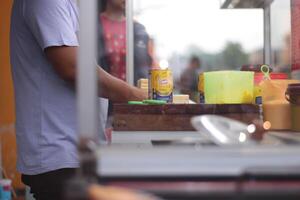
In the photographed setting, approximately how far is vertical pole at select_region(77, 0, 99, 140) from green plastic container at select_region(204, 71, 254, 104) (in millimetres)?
901

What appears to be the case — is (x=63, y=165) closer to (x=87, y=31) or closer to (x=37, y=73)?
(x=37, y=73)

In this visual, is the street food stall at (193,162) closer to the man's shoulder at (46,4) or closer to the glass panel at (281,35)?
the man's shoulder at (46,4)

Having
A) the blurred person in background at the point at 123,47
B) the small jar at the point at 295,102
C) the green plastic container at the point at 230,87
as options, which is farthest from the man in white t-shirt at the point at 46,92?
the blurred person in background at the point at 123,47

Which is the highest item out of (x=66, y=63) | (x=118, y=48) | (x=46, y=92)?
(x=118, y=48)

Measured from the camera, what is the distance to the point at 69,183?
1.13m

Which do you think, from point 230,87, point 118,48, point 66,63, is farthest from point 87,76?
point 118,48

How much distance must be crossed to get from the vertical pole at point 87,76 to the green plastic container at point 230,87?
2.96ft

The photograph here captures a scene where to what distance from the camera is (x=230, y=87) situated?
2.12m

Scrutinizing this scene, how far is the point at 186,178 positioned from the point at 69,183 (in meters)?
0.24

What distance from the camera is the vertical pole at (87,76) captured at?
1.18 metres

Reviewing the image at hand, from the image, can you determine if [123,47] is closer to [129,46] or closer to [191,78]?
[129,46]

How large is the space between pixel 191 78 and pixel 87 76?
5.53 feet

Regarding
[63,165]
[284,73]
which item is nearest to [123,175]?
[63,165]

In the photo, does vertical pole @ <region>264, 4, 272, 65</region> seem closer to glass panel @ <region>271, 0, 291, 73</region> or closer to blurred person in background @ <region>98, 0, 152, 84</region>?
glass panel @ <region>271, 0, 291, 73</region>
